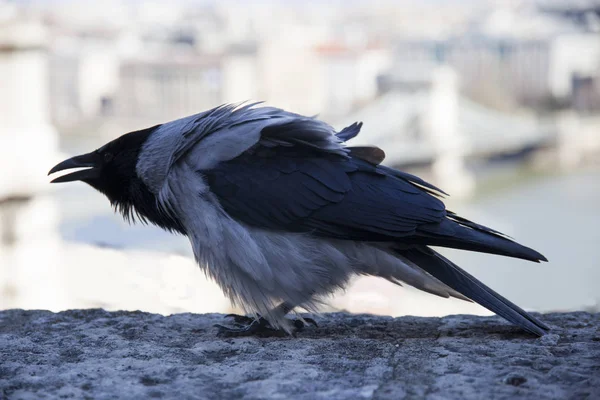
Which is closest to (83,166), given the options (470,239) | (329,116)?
(470,239)

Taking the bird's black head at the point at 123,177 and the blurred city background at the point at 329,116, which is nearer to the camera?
the bird's black head at the point at 123,177

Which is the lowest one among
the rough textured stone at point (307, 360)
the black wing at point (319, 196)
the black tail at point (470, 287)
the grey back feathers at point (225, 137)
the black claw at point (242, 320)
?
the black claw at point (242, 320)

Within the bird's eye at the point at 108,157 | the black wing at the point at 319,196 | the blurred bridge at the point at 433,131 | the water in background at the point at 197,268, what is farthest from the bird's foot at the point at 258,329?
the blurred bridge at the point at 433,131

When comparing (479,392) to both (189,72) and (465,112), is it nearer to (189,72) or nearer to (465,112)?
(465,112)

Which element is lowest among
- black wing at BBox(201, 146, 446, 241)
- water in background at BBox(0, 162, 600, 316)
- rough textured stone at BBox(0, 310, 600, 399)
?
water in background at BBox(0, 162, 600, 316)

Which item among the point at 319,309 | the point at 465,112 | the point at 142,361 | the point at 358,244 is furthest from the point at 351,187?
the point at 465,112

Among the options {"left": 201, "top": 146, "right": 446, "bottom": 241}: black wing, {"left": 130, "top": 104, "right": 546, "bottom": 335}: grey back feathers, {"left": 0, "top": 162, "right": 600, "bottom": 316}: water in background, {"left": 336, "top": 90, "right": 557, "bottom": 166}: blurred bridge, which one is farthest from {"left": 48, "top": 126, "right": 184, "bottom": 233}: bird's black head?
{"left": 336, "top": 90, "right": 557, "bottom": 166}: blurred bridge

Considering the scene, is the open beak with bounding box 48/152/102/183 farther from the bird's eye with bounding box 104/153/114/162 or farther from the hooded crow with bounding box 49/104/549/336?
A: the hooded crow with bounding box 49/104/549/336

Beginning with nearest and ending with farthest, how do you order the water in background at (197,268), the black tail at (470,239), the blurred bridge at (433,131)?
the black tail at (470,239) < the water in background at (197,268) < the blurred bridge at (433,131)

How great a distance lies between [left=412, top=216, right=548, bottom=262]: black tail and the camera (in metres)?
1.92

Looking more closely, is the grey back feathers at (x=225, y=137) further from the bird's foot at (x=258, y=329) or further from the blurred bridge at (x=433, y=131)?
the blurred bridge at (x=433, y=131)

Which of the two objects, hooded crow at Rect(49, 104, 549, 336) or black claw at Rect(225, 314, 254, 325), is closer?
hooded crow at Rect(49, 104, 549, 336)

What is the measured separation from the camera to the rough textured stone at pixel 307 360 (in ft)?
5.09

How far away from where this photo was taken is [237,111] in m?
2.12
